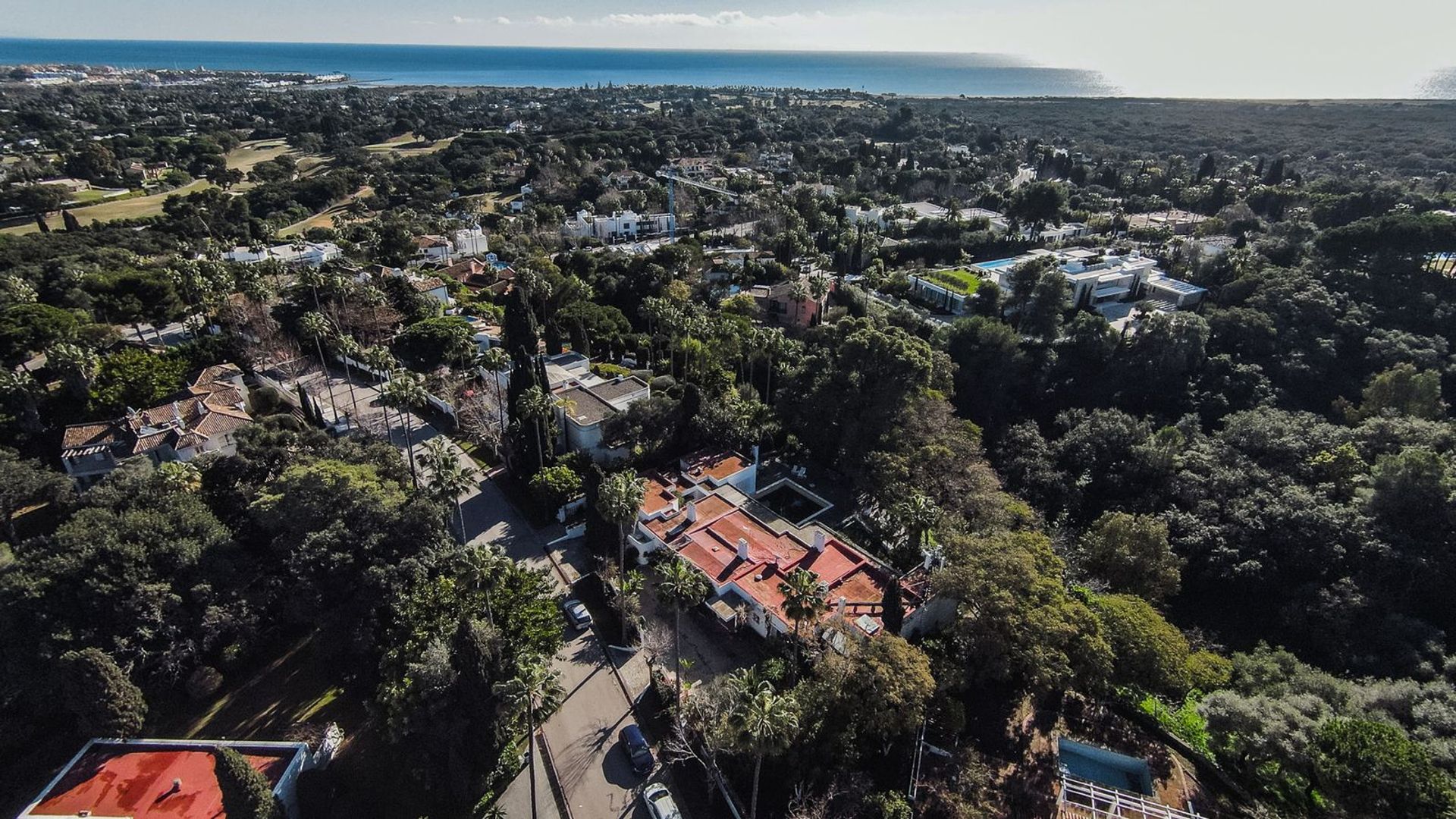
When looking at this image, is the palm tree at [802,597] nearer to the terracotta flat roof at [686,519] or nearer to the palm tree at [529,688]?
the palm tree at [529,688]

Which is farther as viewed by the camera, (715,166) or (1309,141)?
(1309,141)

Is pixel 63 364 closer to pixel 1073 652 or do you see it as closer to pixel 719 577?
pixel 719 577

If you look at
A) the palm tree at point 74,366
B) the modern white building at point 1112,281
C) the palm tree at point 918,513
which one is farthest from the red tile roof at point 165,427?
the modern white building at point 1112,281

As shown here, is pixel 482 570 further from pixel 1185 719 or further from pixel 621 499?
pixel 1185 719

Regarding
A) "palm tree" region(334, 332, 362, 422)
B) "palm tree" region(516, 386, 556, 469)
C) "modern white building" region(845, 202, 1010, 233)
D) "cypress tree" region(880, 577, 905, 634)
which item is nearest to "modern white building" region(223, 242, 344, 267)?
"palm tree" region(334, 332, 362, 422)

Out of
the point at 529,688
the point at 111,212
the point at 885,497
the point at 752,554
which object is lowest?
the point at 111,212

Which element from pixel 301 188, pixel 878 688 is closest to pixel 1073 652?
pixel 878 688

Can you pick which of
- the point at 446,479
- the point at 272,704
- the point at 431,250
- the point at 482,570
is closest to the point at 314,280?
the point at 431,250
